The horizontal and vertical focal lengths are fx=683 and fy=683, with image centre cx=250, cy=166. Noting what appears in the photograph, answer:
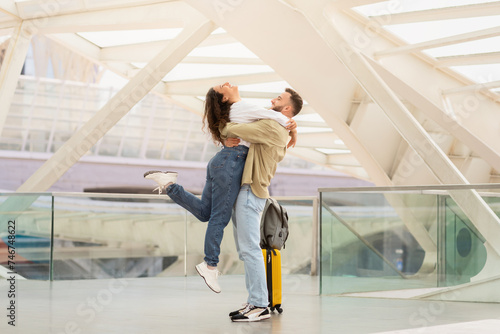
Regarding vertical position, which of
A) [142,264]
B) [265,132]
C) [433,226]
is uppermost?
[265,132]

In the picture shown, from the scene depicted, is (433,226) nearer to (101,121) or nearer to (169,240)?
(169,240)

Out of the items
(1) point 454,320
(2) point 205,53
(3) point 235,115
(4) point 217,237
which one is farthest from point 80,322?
(2) point 205,53

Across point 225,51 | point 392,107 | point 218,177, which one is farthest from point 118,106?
point 218,177

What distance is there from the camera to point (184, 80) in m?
18.4

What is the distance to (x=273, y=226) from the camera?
5348 millimetres

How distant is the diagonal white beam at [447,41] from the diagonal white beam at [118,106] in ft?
10.5

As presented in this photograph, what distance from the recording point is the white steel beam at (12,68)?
13.6 meters

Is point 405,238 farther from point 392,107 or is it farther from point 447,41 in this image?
point 447,41

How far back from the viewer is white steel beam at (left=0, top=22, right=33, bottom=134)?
13617 mm

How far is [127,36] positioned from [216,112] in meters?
11.3

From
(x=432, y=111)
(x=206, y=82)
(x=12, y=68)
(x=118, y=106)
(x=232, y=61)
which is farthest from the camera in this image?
(x=206, y=82)

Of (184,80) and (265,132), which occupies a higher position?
(184,80)

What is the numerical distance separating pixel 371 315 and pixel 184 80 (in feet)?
45.6

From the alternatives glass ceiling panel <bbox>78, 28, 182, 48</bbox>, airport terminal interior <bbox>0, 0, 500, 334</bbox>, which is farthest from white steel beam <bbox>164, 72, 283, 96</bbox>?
glass ceiling panel <bbox>78, 28, 182, 48</bbox>
